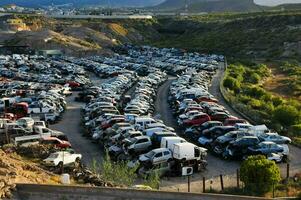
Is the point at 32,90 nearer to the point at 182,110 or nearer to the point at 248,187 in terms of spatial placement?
the point at 182,110

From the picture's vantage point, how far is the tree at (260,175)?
70.8ft

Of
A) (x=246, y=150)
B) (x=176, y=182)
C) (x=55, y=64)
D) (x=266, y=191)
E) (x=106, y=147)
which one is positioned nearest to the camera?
(x=266, y=191)

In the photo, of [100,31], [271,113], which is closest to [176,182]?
[271,113]

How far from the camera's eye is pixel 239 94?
172ft

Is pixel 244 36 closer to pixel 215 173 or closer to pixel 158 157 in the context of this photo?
pixel 215 173

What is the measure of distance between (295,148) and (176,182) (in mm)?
8803

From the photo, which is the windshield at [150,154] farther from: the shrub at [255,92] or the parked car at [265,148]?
the shrub at [255,92]

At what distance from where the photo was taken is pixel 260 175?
21.7 m

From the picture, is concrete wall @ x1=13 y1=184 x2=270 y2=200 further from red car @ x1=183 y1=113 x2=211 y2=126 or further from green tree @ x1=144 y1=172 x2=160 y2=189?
red car @ x1=183 y1=113 x2=211 y2=126

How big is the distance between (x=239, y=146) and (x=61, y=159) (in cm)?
895

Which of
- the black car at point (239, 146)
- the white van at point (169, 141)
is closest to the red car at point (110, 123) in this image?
the white van at point (169, 141)

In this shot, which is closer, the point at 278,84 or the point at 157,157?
the point at 157,157

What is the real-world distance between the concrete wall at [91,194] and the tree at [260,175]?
523 cm

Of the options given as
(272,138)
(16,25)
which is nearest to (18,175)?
(272,138)
